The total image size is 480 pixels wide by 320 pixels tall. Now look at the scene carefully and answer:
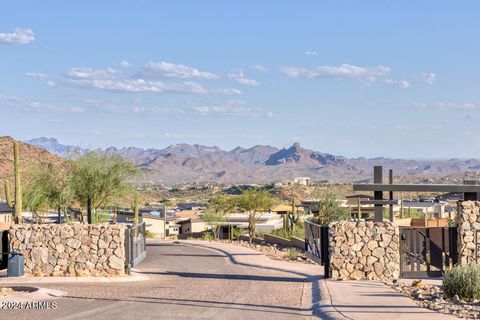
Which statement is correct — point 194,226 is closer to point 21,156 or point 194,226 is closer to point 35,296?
point 21,156

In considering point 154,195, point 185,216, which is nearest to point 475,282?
point 185,216

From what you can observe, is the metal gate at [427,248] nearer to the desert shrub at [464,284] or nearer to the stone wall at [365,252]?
the stone wall at [365,252]

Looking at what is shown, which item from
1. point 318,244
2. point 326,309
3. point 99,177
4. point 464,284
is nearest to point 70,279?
point 318,244

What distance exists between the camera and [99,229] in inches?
1079

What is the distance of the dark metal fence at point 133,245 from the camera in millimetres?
27625

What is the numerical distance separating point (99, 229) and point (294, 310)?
33.2ft

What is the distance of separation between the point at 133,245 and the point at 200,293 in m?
6.50

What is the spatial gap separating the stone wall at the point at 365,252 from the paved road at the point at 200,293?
1.19 m

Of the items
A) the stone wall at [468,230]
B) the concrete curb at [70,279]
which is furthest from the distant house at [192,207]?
the stone wall at [468,230]

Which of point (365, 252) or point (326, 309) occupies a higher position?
point (365, 252)

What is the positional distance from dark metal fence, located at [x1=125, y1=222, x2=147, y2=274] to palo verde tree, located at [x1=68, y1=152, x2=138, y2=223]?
11.1 meters

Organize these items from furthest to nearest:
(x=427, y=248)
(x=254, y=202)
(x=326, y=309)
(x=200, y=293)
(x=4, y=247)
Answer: (x=254, y=202) < (x=4, y=247) < (x=427, y=248) < (x=200, y=293) < (x=326, y=309)

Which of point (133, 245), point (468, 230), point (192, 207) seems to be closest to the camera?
point (468, 230)

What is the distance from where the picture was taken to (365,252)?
26.1m
